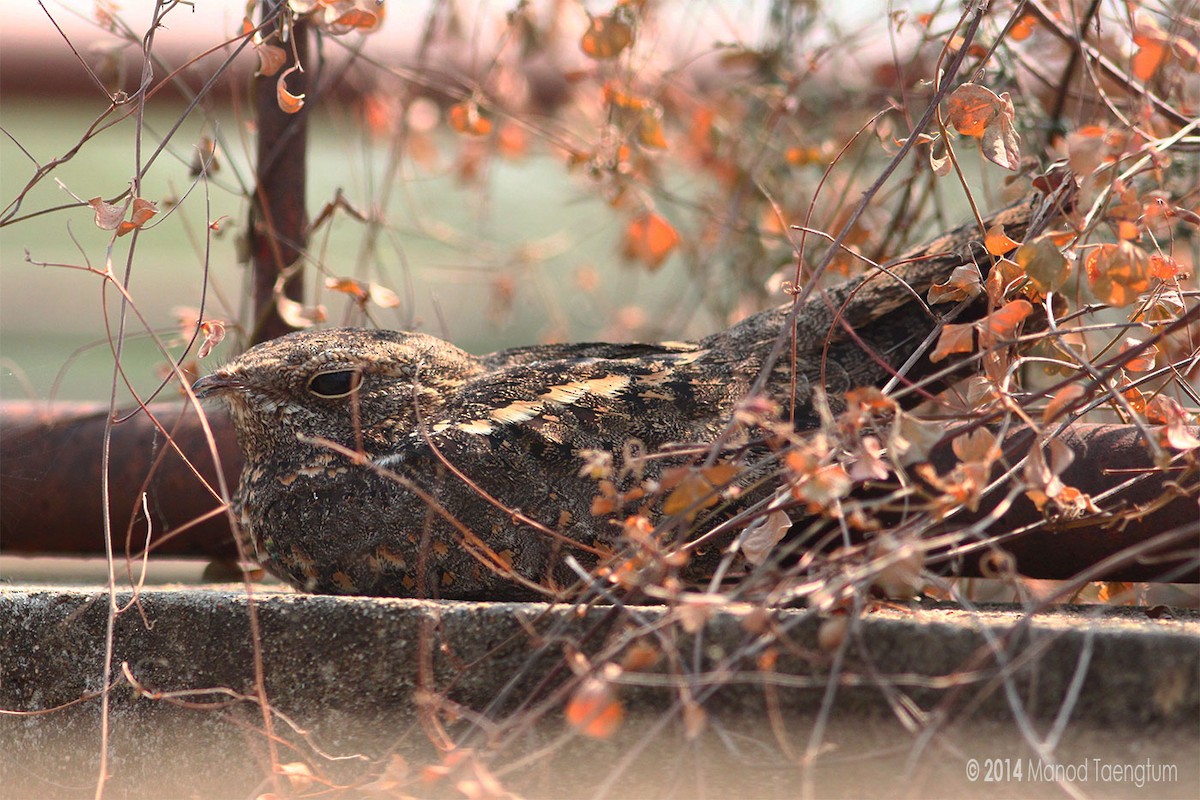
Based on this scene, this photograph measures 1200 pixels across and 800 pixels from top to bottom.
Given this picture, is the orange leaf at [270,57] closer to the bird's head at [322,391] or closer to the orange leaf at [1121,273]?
the bird's head at [322,391]

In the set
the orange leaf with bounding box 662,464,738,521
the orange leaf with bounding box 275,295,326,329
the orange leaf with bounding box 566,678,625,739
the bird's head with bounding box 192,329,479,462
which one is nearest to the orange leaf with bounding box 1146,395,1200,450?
the orange leaf with bounding box 662,464,738,521

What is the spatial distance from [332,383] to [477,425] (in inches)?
11.9

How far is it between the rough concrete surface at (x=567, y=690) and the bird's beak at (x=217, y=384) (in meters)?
0.45

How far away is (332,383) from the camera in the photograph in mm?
1969

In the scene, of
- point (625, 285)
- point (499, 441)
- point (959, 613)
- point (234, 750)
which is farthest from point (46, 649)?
point (625, 285)

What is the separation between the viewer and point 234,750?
1.48 meters

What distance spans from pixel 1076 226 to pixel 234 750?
134 centimetres

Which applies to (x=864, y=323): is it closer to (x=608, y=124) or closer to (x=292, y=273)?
(x=608, y=124)

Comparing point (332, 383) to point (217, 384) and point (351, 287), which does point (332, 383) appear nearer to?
point (217, 384)

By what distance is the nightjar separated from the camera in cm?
178

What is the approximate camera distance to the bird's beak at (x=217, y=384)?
1939 millimetres

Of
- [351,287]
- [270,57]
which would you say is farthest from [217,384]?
[270,57]

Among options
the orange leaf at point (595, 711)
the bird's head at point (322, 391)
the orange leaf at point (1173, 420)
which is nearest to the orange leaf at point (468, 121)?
the bird's head at point (322, 391)

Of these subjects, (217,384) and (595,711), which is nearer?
(595,711)
